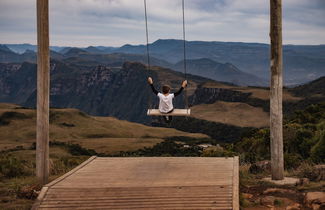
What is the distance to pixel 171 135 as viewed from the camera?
11400cm

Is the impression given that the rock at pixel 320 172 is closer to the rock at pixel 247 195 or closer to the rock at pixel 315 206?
the rock at pixel 247 195

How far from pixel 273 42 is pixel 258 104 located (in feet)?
439

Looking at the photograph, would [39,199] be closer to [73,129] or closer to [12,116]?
[73,129]

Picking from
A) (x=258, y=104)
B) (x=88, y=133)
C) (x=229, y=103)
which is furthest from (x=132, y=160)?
(x=229, y=103)

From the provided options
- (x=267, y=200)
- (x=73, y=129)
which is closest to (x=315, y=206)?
(x=267, y=200)

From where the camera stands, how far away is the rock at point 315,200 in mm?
9047

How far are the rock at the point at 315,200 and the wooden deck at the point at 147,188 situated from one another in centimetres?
136

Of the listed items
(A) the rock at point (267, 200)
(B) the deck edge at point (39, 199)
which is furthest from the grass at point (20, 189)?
(A) the rock at point (267, 200)

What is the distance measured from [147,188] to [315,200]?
316cm

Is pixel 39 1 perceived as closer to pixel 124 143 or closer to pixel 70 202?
pixel 70 202

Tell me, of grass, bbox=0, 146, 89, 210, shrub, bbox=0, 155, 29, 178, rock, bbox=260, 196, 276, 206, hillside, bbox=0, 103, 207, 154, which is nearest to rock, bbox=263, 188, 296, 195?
rock, bbox=260, 196, 276, 206

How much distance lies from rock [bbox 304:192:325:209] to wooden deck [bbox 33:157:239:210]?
1.36m

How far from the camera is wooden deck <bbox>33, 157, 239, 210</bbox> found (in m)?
8.83

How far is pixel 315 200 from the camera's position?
9234 millimetres
